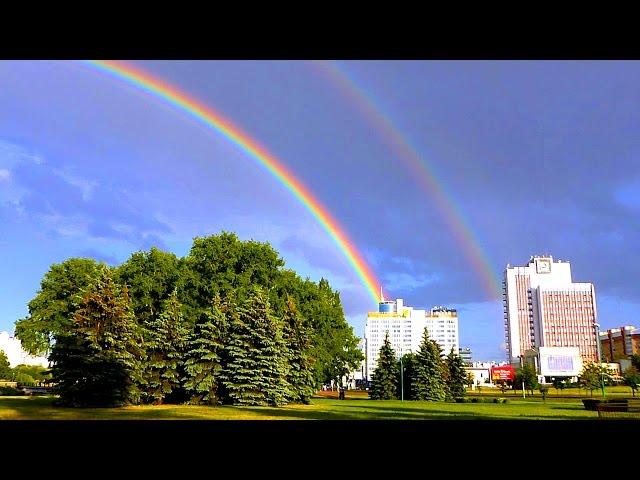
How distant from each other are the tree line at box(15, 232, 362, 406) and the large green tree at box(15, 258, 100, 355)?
0.15 feet

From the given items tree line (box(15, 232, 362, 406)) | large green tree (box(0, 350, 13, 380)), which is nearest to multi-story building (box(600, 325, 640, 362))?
large green tree (box(0, 350, 13, 380))

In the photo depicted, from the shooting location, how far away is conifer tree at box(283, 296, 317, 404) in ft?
69.9

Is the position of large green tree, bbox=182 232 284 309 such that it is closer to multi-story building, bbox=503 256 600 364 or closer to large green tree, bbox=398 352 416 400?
large green tree, bbox=398 352 416 400

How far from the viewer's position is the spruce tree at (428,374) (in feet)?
101

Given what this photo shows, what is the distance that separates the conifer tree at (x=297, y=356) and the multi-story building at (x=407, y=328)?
424 ft

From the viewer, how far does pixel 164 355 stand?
18.4m

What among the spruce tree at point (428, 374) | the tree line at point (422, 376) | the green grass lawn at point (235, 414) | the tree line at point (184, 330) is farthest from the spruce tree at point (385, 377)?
the green grass lawn at point (235, 414)

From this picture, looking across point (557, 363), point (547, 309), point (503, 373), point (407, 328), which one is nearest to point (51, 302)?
point (503, 373)

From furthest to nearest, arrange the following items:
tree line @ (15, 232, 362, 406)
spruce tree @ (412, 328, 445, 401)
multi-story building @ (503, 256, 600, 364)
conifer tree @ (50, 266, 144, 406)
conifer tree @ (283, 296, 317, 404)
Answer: multi-story building @ (503, 256, 600, 364), spruce tree @ (412, 328, 445, 401), conifer tree @ (283, 296, 317, 404), tree line @ (15, 232, 362, 406), conifer tree @ (50, 266, 144, 406)

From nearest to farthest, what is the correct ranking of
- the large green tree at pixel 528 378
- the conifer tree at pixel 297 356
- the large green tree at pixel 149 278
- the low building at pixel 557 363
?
1. the conifer tree at pixel 297 356
2. the large green tree at pixel 149 278
3. the large green tree at pixel 528 378
4. the low building at pixel 557 363

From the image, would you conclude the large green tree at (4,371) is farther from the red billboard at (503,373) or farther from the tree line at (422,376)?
the red billboard at (503,373)
